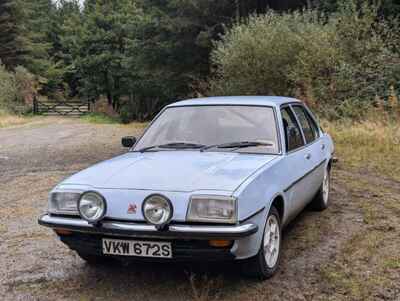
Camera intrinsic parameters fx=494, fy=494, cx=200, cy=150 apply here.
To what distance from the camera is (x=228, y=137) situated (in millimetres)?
4918

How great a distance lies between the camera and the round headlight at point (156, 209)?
3.59 metres

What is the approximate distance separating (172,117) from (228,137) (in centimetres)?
79

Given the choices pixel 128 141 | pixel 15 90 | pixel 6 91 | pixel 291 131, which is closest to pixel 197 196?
pixel 291 131

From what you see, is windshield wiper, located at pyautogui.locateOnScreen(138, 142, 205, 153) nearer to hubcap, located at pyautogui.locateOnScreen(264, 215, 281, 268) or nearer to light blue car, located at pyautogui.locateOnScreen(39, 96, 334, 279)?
light blue car, located at pyautogui.locateOnScreen(39, 96, 334, 279)

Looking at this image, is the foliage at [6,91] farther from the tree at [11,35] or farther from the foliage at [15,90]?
the tree at [11,35]

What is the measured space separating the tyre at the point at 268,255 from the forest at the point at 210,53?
1059 centimetres

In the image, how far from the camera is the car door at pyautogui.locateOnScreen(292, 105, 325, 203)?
210 inches

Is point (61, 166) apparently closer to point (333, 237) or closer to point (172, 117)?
point (172, 117)

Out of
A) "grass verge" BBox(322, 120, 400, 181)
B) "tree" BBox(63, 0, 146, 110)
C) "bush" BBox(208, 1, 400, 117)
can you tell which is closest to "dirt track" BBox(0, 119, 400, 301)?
"grass verge" BBox(322, 120, 400, 181)

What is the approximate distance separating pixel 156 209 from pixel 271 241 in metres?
1.15

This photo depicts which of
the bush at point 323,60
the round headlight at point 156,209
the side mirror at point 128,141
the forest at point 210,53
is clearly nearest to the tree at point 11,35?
the forest at point 210,53

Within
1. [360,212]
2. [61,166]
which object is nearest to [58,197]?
[360,212]

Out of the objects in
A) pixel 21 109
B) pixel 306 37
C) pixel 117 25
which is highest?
pixel 117 25

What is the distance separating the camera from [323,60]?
1614 cm
